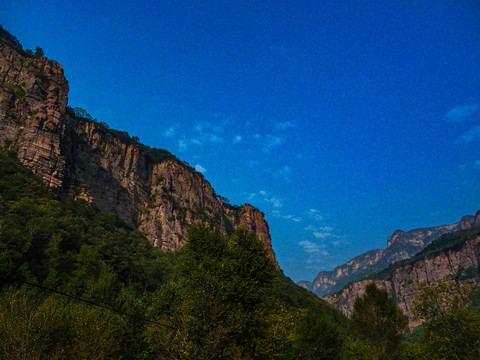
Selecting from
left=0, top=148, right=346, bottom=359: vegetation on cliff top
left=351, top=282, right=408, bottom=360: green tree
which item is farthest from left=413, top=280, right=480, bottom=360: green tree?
left=351, top=282, right=408, bottom=360: green tree

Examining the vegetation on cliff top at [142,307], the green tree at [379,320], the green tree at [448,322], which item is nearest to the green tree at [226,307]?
the vegetation on cliff top at [142,307]

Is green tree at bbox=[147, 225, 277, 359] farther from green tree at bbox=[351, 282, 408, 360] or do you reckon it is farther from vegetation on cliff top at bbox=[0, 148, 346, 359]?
green tree at bbox=[351, 282, 408, 360]

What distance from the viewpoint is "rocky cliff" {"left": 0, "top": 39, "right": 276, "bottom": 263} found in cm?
7788

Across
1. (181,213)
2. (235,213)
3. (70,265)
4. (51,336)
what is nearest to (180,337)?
(51,336)

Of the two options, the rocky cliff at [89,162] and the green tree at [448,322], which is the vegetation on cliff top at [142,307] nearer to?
the green tree at [448,322]

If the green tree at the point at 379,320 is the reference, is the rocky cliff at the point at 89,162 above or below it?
above

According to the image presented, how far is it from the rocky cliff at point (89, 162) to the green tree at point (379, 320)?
68.4 meters

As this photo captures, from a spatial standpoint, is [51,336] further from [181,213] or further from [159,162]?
[159,162]

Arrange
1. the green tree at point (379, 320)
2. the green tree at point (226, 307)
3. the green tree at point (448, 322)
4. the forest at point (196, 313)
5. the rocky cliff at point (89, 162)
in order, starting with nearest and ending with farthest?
the forest at point (196, 313) < the green tree at point (226, 307) < the green tree at point (448, 322) < the green tree at point (379, 320) < the rocky cliff at point (89, 162)

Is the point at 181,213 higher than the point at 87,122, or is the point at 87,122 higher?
the point at 87,122

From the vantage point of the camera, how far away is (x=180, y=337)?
18.2m

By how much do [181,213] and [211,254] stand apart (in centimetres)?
10936

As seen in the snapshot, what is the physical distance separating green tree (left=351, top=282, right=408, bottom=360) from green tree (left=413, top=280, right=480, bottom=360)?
756 inches

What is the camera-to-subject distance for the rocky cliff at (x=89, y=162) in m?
77.9
